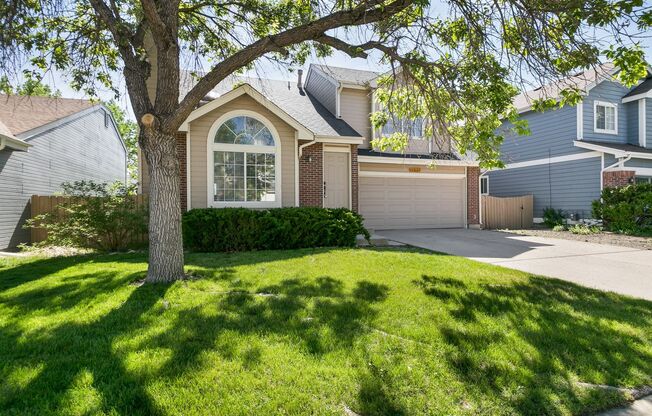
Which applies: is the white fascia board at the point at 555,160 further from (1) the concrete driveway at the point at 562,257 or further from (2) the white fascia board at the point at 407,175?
(1) the concrete driveway at the point at 562,257

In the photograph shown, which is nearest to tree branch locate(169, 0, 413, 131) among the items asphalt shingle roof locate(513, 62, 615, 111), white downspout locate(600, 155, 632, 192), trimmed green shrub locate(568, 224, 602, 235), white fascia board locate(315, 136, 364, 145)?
asphalt shingle roof locate(513, 62, 615, 111)

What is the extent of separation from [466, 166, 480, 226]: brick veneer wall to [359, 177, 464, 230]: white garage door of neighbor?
0.25m

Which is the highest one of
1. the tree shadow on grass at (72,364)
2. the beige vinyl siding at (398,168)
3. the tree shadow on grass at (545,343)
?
the beige vinyl siding at (398,168)

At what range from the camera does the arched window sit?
10.3 meters

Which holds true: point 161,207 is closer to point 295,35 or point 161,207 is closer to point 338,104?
point 295,35

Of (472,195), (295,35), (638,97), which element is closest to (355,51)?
(295,35)

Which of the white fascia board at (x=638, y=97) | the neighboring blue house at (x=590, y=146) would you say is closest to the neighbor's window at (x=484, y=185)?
the neighboring blue house at (x=590, y=146)

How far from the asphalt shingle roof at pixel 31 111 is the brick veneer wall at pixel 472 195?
15.0m

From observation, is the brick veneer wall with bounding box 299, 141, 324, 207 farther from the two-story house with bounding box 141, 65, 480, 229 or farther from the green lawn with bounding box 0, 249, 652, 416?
the green lawn with bounding box 0, 249, 652, 416

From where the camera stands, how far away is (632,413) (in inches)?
102

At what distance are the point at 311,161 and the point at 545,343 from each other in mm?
8877

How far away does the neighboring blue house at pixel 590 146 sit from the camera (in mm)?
14839

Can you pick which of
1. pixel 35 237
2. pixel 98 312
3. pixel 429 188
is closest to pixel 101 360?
pixel 98 312

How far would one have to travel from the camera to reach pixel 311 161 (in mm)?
11531
